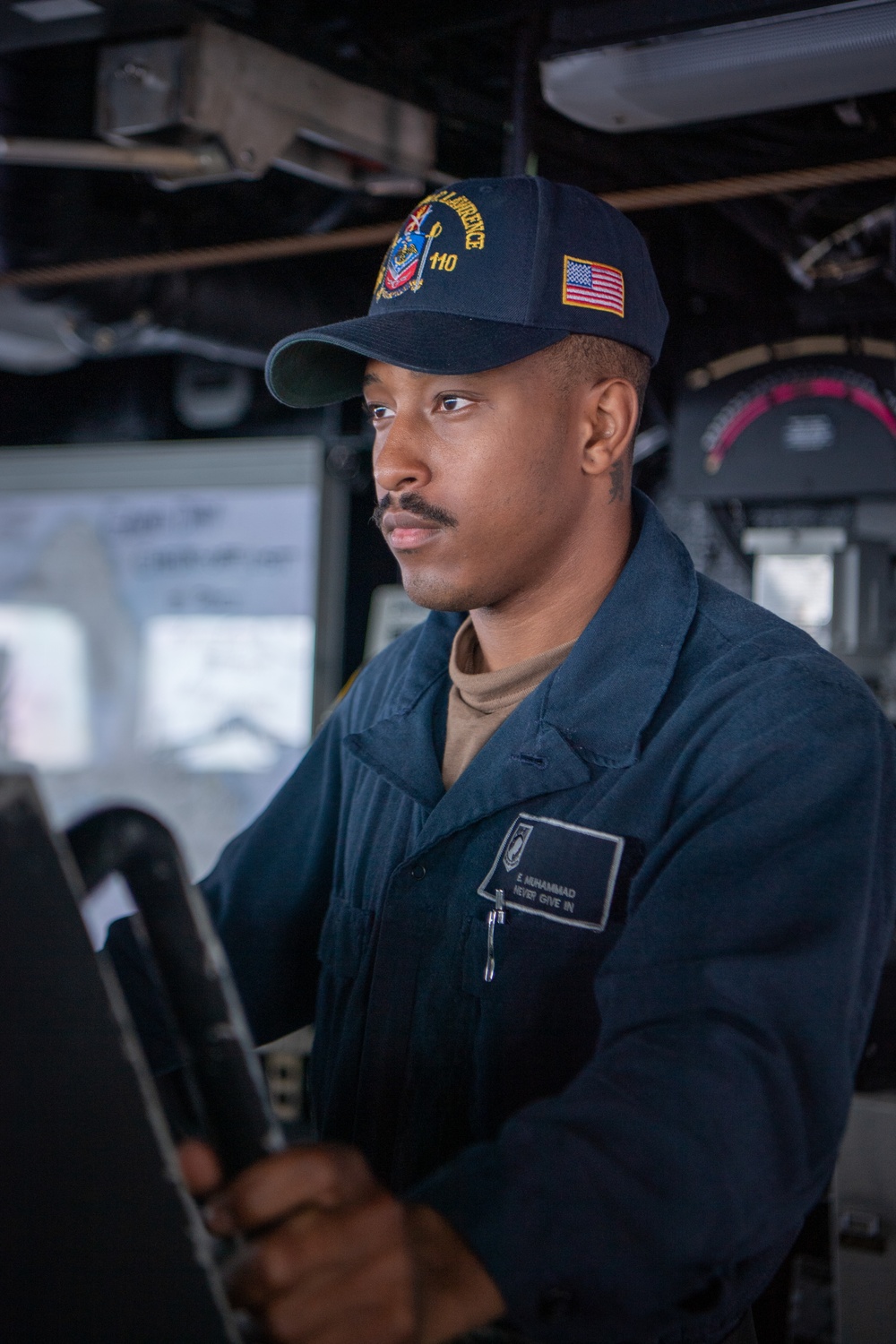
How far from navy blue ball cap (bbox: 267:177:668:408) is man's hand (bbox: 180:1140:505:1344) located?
757mm

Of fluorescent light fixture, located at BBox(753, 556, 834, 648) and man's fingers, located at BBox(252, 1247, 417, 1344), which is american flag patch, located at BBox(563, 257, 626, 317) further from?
fluorescent light fixture, located at BBox(753, 556, 834, 648)

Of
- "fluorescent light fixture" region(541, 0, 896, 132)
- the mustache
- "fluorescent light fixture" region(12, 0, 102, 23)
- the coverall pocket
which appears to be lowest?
the coverall pocket

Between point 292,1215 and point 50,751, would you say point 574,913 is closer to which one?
point 292,1215

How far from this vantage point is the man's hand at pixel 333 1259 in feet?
2.02

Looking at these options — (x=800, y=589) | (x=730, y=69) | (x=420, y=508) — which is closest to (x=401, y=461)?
(x=420, y=508)

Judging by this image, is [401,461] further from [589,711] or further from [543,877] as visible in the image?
[543,877]

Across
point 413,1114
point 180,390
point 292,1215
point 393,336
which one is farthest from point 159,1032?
point 180,390

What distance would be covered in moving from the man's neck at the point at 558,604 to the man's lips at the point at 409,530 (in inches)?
4.5

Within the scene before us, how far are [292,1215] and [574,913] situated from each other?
472 millimetres

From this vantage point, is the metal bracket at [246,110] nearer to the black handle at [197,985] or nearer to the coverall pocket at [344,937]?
the coverall pocket at [344,937]

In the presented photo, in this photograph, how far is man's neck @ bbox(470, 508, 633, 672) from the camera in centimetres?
130

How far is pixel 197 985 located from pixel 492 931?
1.61 ft

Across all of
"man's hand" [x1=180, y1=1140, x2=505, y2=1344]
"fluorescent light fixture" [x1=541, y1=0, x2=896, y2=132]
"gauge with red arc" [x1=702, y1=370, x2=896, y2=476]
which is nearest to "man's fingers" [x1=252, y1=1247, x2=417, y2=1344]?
"man's hand" [x1=180, y1=1140, x2=505, y2=1344]

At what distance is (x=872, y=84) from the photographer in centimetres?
179
